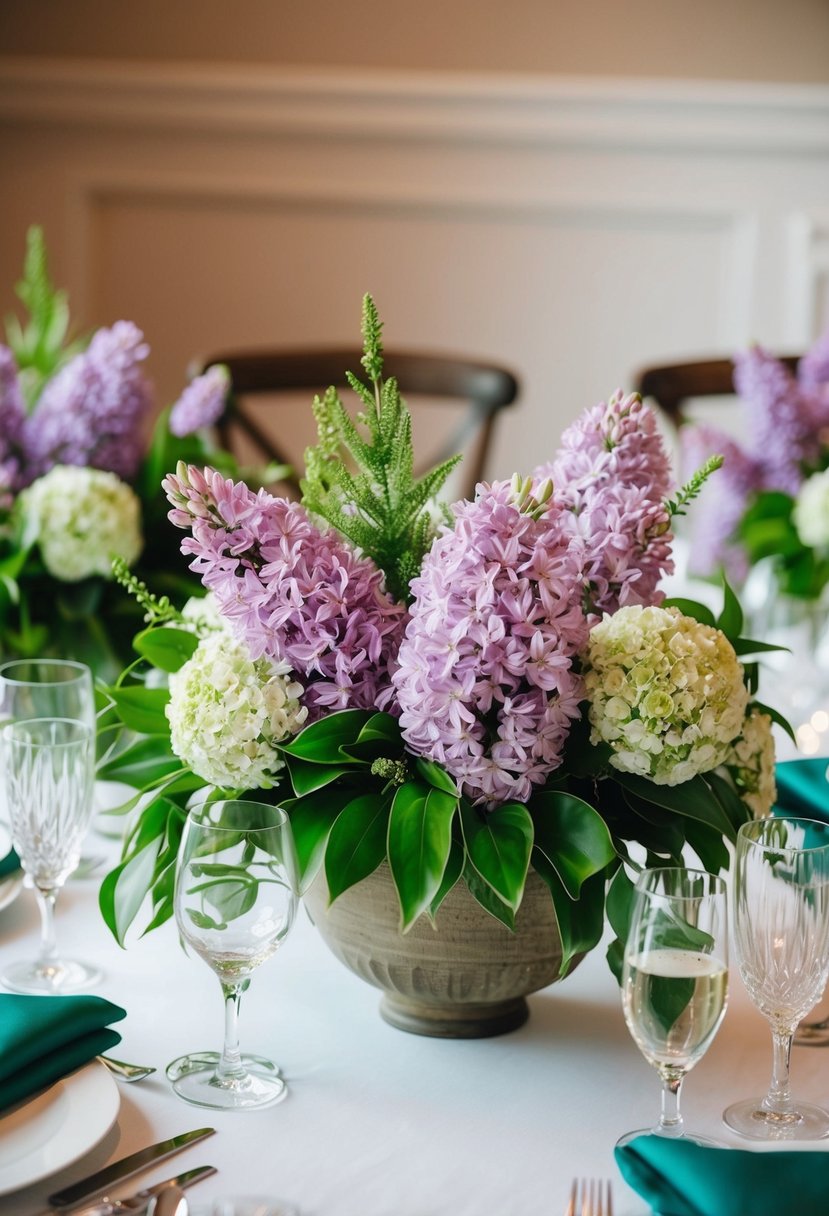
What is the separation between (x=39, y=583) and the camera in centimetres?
158

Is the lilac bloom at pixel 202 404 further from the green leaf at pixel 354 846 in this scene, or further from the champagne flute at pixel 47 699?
the green leaf at pixel 354 846

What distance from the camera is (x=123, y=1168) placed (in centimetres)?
82

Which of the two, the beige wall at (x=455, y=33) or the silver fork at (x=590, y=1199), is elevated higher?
the beige wall at (x=455, y=33)

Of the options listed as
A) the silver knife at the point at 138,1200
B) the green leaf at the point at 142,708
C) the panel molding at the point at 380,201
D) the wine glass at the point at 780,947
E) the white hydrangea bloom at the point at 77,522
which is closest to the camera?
the silver knife at the point at 138,1200

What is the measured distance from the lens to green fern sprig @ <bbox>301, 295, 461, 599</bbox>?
98cm

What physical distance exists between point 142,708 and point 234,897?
24 centimetres

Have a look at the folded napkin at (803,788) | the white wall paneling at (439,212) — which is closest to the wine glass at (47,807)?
the folded napkin at (803,788)

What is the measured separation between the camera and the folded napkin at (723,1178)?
770 mm

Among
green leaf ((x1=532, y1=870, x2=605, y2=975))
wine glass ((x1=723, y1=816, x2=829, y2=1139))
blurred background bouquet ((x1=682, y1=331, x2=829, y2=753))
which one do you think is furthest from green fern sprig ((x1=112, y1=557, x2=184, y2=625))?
blurred background bouquet ((x1=682, y1=331, x2=829, y2=753))

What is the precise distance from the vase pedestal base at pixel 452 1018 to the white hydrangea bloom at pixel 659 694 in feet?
0.69

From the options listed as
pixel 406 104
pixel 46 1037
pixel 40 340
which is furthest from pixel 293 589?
pixel 406 104

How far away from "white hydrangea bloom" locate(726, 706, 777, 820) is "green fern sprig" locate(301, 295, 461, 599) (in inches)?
10.0

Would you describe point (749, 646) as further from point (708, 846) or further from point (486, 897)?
point (486, 897)

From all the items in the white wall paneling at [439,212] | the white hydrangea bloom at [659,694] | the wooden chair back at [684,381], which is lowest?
the white hydrangea bloom at [659,694]
